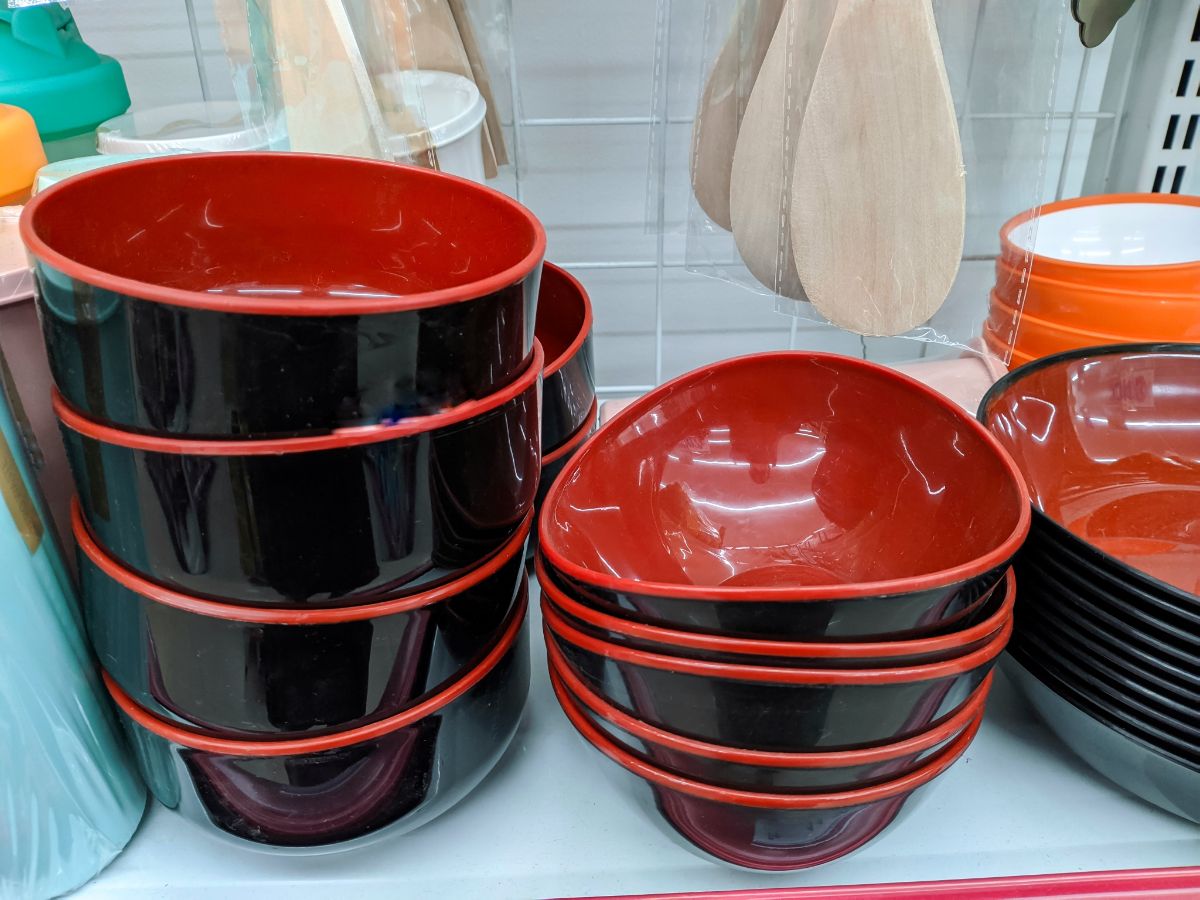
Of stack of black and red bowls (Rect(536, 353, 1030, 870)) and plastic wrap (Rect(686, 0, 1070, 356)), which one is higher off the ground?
plastic wrap (Rect(686, 0, 1070, 356))

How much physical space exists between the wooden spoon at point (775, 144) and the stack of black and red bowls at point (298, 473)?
0.21m

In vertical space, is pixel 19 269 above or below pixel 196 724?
above

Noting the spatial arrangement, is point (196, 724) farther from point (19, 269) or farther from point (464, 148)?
point (464, 148)

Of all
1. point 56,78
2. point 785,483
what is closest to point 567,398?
point 785,483

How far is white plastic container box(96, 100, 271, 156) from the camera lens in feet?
1.65

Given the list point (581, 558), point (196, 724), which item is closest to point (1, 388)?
point (196, 724)

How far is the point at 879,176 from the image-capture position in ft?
1.63

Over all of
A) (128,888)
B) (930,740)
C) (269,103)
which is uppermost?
(269,103)

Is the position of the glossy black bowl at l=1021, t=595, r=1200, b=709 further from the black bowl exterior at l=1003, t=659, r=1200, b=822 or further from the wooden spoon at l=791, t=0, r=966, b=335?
the wooden spoon at l=791, t=0, r=966, b=335

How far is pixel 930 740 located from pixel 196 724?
309mm

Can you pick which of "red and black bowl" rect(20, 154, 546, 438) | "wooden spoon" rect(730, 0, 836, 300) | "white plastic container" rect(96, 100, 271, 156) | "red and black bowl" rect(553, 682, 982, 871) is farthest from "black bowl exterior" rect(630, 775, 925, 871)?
"white plastic container" rect(96, 100, 271, 156)

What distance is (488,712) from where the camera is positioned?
0.43 m

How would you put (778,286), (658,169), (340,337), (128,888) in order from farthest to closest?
→ (658,169)
(778,286)
(128,888)
(340,337)

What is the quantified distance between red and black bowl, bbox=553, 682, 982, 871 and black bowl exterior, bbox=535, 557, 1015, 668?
0.05m
